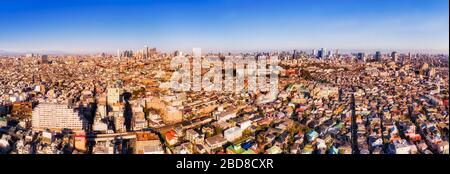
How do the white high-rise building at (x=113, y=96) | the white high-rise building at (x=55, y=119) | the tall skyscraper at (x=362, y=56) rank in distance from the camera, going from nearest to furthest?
the white high-rise building at (x=55, y=119)
the white high-rise building at (x=113, y=96)
the tall skyscraper at (x=362, y=56)

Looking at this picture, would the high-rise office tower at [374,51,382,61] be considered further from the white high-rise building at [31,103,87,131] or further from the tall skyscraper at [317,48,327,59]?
the white high-rise building at [31,103,87,131]

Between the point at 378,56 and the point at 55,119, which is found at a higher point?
the point at 378,56

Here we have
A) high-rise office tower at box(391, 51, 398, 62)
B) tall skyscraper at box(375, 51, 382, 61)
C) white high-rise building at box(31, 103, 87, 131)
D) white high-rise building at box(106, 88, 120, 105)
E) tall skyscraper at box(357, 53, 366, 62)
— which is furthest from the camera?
tall skyscraper at box(357, 53, 366, 62)

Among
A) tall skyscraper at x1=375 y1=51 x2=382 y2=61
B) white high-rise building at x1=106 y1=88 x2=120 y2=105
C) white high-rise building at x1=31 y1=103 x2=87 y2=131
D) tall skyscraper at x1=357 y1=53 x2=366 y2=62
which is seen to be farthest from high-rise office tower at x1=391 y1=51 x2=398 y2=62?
white high-rise building at x1=31 y1=103 x2=87 y2=131

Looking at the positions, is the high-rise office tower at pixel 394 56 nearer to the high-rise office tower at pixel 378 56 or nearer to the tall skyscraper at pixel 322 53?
the high-rise office tower at pixel 378 56

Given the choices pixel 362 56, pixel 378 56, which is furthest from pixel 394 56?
pixel 362 56

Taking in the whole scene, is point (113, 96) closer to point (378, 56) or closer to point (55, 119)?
point (55, 119)

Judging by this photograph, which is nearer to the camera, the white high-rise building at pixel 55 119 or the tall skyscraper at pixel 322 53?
the white high-rise building at pixel 55 119

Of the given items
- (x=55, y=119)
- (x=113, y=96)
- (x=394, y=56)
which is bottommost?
(x=55, y=119)

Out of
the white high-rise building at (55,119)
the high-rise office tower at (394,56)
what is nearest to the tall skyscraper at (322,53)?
the high-rise office tower at (394,56)
